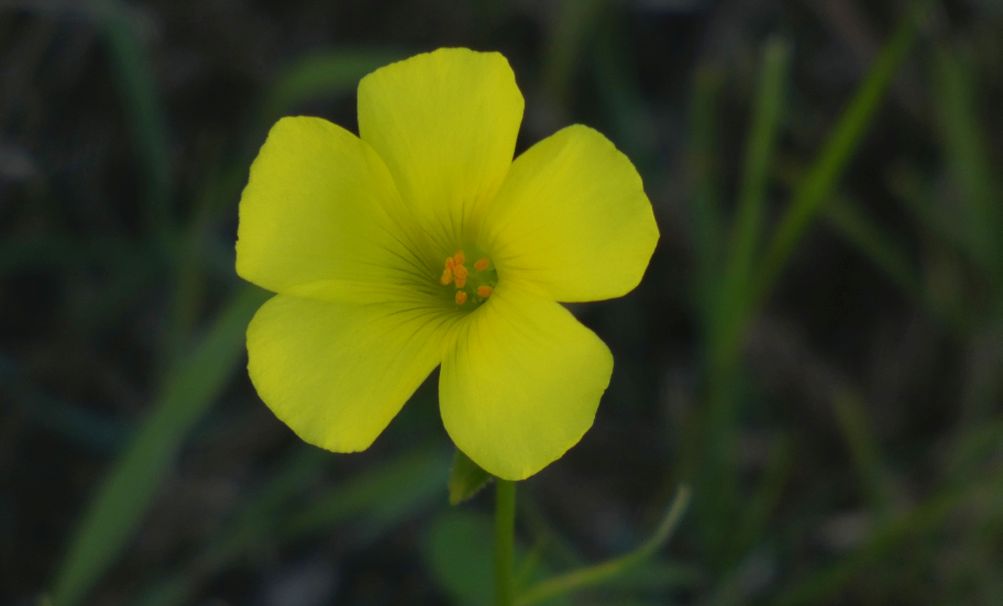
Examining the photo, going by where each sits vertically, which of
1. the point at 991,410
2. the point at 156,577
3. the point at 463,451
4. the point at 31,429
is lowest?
the point at 156,577

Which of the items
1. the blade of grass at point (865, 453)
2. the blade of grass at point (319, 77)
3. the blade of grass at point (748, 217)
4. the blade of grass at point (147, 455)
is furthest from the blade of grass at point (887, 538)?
the blade of grass at point (319, 77)

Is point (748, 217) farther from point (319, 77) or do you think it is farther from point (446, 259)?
point (319, 77)

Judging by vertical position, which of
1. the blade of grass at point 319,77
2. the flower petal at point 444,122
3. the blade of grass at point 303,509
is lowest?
the blade of grass at point 303,509

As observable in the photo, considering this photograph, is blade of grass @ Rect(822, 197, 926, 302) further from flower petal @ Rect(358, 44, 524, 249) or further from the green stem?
the green stem

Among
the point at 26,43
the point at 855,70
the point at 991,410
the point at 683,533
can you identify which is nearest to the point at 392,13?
the point at 26,43

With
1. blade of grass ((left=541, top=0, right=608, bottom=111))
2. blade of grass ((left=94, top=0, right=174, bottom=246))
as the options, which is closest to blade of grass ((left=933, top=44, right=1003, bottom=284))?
blade of grass ((left=541, top=0, right=608, bottom=111))

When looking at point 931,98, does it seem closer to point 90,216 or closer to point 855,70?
point 855,70

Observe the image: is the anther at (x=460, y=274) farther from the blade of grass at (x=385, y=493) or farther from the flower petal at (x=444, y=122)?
the blade of grass at (x=385, y=493)
